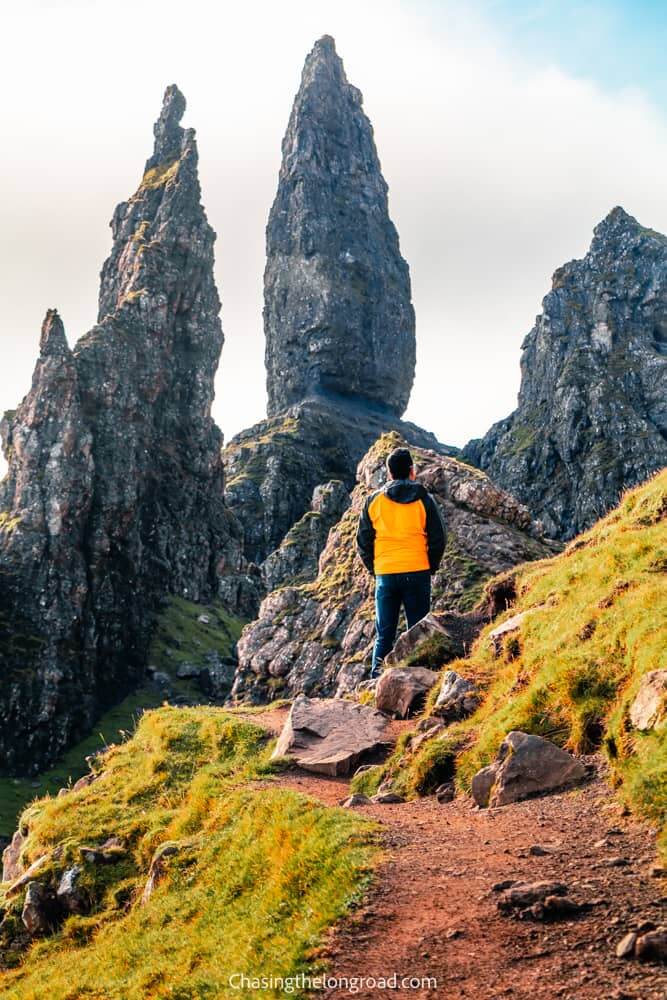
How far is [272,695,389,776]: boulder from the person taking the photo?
16547 mm

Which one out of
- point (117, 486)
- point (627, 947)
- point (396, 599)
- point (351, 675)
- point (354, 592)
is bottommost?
point (351, 675)

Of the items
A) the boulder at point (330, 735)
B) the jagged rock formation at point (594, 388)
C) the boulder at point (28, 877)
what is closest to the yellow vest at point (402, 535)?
the boulder at point (330, 735)

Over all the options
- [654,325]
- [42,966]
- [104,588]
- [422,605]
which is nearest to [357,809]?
[42,966]

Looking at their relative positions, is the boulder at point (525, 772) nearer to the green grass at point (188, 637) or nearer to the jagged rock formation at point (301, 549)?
→ the jagged rock formation at point (301, 549)

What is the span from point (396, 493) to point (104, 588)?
411ft

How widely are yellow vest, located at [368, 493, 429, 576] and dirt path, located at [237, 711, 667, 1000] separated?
381 inches

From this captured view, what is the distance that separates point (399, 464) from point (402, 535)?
6.04 feet

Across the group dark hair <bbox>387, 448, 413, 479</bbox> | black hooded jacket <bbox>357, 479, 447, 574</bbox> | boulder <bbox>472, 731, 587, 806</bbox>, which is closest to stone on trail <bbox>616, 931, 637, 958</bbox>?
boulder <bbox>472, 731, 587, 806</bbox>

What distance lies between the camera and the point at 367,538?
21.1 meters

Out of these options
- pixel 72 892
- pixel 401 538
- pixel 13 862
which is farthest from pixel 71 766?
pixel 401 538

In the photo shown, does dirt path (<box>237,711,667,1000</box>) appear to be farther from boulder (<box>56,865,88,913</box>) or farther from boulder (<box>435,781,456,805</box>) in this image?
boulder (<box>56,865,88,913</box>)

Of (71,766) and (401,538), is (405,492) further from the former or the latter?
(71,766)

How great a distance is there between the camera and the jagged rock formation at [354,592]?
36562 mm

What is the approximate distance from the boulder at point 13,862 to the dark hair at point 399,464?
13.4m
